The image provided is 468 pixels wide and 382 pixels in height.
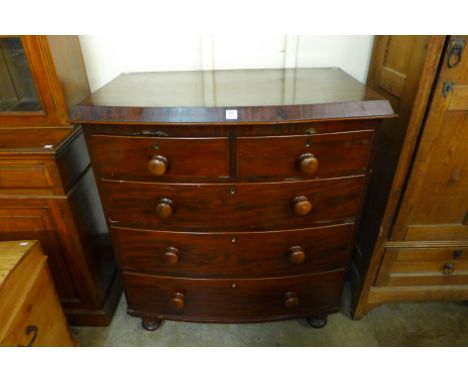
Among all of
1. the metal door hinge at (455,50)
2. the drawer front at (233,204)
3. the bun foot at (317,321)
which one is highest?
the metal door hinge at (455,50)

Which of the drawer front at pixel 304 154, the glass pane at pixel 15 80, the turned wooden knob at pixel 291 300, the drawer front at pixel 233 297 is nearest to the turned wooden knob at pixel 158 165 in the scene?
the drawer front at pixel 304 154

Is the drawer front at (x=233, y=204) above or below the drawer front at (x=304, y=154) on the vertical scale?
below

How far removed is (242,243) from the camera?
46.0 inches

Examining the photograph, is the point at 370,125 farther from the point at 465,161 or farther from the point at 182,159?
the point at 182,159

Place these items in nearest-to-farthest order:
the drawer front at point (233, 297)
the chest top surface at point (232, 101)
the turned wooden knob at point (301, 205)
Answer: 1. the chest top surface at point (232, 101)
2. the turned wooden knob at point (301, 205)
3. the drawer front at point (233, 297)

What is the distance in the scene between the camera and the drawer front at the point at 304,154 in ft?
3.14

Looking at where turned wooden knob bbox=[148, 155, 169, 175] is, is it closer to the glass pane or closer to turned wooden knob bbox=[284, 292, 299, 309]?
the glass pane

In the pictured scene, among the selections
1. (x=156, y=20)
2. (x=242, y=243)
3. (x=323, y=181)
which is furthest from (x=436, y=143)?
(x=156, y=20)

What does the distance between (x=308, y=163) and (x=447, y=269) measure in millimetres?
890

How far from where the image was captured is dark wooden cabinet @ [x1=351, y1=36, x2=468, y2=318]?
0.99m

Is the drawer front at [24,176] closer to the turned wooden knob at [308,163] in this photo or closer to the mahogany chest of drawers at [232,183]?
the mahogany chest of drawers at [232,183]

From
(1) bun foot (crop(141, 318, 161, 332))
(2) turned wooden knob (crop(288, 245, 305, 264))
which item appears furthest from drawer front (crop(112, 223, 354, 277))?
(1) bun foot (crop(141, 318, 161, 332))

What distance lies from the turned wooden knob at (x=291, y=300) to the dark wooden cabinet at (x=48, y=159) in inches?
32.0

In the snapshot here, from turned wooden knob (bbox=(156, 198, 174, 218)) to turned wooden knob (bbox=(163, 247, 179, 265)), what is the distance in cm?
18
